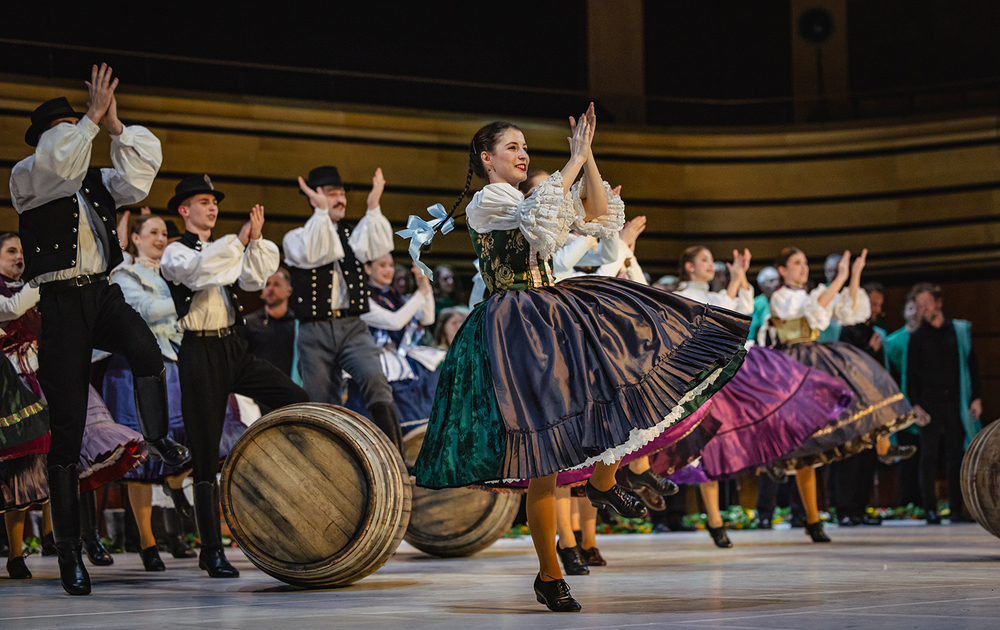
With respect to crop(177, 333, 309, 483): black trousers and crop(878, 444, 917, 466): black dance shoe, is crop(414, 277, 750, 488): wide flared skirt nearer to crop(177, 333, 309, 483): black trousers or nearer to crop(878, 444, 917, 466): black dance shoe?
crop(177, 333, 309, 483): black trousers

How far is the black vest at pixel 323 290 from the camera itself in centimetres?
535

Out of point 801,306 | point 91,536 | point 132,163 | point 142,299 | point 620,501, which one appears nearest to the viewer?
point 620,501

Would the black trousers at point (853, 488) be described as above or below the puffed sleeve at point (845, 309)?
below

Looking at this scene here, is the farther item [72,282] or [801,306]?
[801,306]

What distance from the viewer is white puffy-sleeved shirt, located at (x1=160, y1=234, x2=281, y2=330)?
179 inches

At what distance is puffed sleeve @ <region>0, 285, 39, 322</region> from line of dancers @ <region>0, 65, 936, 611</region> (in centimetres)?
24

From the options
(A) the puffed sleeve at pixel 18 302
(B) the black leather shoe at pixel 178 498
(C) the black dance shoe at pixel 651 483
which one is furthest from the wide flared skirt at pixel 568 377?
(B) the black leather shoe at pixel 178 498

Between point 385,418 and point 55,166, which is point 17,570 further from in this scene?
point 55,166

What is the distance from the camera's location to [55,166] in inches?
152

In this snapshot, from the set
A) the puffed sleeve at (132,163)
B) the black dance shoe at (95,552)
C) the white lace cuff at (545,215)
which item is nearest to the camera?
the white lace cuff at (545,215)

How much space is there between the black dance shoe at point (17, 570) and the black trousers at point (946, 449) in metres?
5.89

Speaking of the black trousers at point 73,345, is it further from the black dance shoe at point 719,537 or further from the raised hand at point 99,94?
the black dance shoe at point 719,537

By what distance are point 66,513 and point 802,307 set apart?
4.24 metres

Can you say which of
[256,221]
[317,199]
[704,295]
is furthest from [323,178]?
[704,295]
